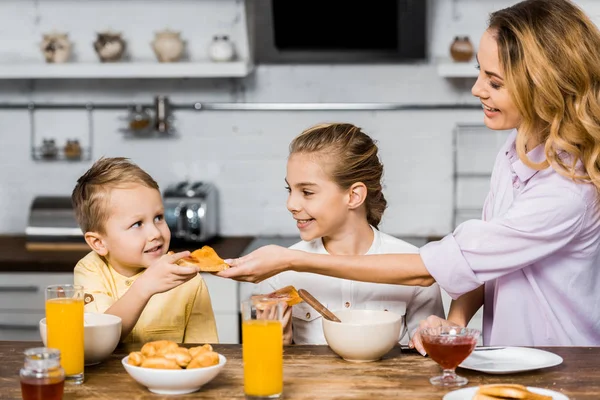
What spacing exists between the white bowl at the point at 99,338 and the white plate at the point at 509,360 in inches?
27.9

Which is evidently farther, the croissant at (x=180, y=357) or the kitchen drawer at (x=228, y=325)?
the kitchen drawer at (x=228, y=325)

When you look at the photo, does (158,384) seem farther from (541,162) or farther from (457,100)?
(457,100)

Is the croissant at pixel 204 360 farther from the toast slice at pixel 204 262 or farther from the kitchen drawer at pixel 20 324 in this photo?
the kitchen drawer at pixel 20 324

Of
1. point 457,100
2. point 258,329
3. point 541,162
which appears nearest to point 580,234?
point 541,162

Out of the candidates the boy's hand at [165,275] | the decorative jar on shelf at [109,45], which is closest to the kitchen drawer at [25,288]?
the decorative jar on shelf at [109,45]

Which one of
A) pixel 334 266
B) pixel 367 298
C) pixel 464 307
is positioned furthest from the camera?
pixel 367 298

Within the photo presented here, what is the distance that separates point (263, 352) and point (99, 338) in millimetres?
398

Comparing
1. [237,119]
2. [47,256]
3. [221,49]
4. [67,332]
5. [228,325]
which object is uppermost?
[221,49]

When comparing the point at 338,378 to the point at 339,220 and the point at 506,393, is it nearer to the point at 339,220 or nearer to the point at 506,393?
the point at 506,393

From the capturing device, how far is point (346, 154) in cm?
234

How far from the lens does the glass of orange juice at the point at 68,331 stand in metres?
1.70

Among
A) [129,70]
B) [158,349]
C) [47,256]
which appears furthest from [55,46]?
[158,349]

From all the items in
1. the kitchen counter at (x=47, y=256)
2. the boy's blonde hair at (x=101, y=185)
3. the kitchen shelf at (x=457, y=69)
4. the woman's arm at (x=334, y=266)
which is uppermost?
the kitchen shelf at (x=457, y=69)

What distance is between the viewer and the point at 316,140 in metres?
2.36
